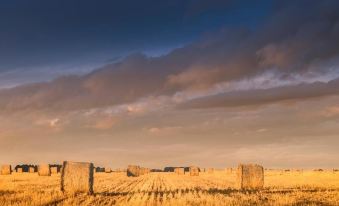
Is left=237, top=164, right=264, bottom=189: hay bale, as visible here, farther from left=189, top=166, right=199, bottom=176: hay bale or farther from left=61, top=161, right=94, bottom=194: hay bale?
left=189, top=166, right=199, bottom=176: hay bale

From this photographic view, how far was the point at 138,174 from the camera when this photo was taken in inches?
2035

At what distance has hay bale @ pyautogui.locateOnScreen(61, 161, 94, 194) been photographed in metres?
21.9

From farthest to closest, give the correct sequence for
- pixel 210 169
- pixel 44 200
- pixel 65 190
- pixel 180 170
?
pixel 210 169, pixel 180 170, pixel 65 190, pixel 44 200

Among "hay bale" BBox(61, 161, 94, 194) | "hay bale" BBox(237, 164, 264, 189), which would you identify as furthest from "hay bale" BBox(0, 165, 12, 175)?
"hay bale" BBox(237, 164, 264, 189)

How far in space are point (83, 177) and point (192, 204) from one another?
8592 millimetres

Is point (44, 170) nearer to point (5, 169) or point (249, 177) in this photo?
point (5, 169)

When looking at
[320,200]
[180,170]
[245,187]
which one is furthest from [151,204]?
[180,170]

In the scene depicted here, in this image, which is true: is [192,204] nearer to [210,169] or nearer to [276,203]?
[276,203]

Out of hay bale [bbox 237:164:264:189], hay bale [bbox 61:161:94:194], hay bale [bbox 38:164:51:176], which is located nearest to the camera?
hay bale [bbox 61:161:94:194]

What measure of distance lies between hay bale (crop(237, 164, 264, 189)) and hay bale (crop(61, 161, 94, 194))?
7.65 m

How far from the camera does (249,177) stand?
25.6 m

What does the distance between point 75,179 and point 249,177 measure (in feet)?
28.6

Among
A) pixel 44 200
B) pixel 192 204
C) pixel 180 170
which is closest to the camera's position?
pixel 192 204

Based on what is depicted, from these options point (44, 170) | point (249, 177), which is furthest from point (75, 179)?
point (44, 170)
